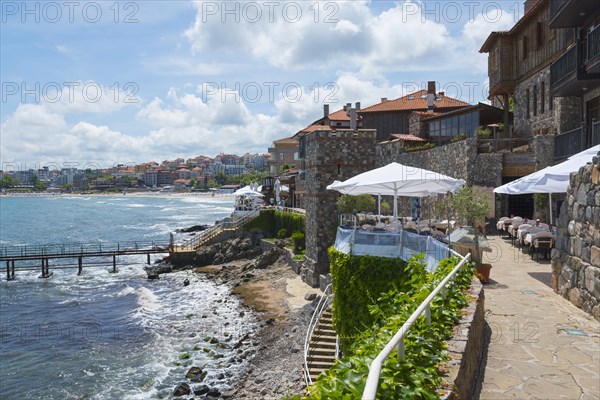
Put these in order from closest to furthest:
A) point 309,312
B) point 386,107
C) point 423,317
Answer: point 423,317
point 309,312
point 386,107

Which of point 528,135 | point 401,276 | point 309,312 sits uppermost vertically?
point 528,135

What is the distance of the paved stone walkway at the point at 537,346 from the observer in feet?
20.7

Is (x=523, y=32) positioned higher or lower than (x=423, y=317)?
higher

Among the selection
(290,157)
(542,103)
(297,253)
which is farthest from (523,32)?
(290,157)

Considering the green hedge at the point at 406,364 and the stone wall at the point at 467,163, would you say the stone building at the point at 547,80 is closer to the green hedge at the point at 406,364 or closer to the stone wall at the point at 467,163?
the stone wall at the point at 467,163

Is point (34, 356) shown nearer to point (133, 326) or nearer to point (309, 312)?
point (133, 326)

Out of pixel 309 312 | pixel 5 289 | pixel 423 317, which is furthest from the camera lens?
pixel 5 289

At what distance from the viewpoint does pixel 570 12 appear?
21672 mm

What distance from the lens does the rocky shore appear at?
18641 mm

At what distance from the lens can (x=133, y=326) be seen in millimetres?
27828

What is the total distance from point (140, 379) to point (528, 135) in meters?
25.0

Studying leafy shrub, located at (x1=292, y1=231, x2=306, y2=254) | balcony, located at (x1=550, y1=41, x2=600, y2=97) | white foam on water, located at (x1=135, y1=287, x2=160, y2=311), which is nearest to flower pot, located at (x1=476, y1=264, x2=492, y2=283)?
balcony, located at (x1=550, y1=41, x2=600, y2=97)

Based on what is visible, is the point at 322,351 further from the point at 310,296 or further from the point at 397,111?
the point at 397,111

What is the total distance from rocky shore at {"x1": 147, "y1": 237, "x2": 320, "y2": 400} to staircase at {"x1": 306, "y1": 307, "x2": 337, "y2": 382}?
2.09 ft
